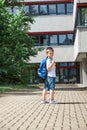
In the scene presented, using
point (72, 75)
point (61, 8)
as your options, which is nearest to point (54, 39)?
point (61, 8)

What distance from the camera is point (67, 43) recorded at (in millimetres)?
57406

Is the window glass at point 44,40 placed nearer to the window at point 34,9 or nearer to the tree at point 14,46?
the window at point 34,9

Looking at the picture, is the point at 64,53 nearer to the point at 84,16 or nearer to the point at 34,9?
the point at 34,9

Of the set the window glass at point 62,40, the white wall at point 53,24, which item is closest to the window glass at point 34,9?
the white wall at point 53,24

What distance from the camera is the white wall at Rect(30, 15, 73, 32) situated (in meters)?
57.6

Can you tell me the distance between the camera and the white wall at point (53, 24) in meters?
57.6

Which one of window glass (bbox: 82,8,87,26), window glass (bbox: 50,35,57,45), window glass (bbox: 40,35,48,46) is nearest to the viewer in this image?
window glass (bbox: 82,8,87,26)

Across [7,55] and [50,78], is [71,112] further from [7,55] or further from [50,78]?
[7,55]

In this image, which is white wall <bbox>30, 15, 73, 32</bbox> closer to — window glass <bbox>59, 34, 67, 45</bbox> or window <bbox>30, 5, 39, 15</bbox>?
window <bbox>30, 5, 39, 15</bbox>

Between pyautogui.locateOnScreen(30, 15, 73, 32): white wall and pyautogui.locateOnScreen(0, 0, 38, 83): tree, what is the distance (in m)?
15.7

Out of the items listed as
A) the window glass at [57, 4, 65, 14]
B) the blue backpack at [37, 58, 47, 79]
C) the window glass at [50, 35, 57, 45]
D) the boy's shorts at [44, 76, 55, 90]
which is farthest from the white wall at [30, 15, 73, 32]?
the boy's shorts at [44, 76, 55, 90]

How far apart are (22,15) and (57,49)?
17646mm

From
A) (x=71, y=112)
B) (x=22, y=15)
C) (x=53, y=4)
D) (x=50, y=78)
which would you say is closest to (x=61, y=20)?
(x=53, y=4)

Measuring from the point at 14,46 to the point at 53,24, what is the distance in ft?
62.8
